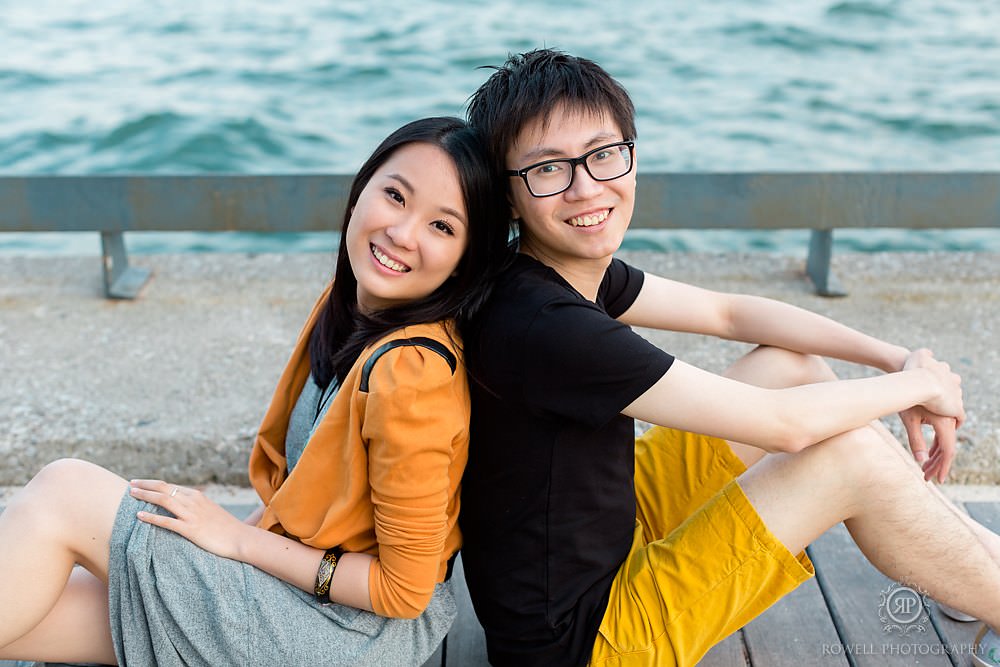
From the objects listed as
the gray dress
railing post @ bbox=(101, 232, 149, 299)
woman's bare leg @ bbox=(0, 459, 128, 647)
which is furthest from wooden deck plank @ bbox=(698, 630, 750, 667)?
railing post @ bbox=(101, 232, 149, 299)

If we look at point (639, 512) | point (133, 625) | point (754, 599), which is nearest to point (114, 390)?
point (133, 625)

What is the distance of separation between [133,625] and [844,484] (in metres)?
1.36

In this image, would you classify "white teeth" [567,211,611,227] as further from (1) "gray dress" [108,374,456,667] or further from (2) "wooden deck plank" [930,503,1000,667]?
(2) "wooden deck plank" [930,503,1000,667]

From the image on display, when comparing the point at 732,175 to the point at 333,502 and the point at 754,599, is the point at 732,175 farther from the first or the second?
the point at 333,502

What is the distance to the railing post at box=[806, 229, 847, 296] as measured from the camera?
3955mm

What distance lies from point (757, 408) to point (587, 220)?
1.57 feet

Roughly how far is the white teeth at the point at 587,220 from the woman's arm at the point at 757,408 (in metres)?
0.33

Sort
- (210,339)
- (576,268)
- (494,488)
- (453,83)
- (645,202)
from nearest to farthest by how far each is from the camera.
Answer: (494,488) → (576,268) → (210,339) → (645,202) → (453,83)

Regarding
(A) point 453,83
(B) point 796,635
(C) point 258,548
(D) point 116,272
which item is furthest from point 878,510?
(A) point 453,83

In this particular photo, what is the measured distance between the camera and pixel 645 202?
12.5ft

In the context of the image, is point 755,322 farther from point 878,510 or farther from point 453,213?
point 453,213

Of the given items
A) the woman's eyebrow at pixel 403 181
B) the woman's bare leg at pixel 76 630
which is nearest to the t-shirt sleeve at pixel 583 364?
the woman's eyebrow at pixel 403 181

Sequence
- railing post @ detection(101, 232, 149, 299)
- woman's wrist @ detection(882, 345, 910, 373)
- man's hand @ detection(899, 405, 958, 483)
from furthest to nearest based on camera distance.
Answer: railing post @ detection(101, 232, 149, 299)
woman's wrist @ detection(882, 345, 910, 373)
man's hand @ detection(899, 405, 958, 483)

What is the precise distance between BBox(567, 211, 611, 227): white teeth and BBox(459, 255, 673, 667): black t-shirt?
0.11 meters
